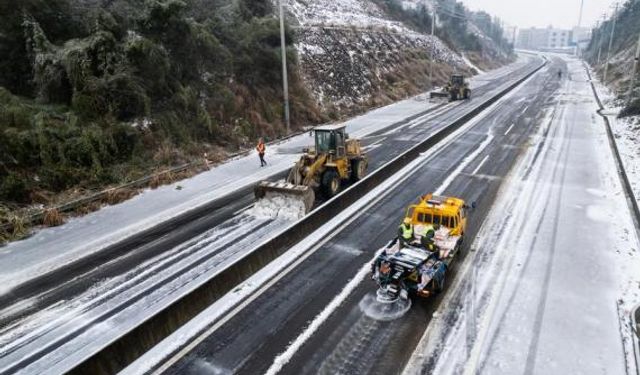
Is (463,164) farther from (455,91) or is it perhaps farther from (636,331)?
(455,91)

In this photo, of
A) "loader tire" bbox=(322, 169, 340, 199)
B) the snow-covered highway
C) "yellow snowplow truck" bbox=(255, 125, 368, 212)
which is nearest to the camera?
the snow-covered highway

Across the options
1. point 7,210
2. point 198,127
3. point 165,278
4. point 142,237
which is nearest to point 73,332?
point 165,278

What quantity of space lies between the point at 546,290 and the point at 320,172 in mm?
8961

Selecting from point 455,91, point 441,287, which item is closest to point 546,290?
point 441,287

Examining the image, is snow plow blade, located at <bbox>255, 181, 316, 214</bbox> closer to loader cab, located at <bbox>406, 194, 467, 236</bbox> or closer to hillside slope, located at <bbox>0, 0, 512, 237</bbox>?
loader cab, located at <bbox>406, 194, 467, 236</bbox>

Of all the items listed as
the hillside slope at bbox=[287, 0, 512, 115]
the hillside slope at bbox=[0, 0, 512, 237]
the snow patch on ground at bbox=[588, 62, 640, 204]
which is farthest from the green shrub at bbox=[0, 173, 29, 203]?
the snow patch on ground at bbox=[588, 62, 640, 204]

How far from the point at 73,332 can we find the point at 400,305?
7.09m

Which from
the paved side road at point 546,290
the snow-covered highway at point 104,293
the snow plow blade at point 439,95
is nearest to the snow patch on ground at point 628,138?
the paved side road at point 546,290

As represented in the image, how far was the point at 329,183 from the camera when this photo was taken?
16.5m

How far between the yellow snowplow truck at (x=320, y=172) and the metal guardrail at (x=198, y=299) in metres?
0.94

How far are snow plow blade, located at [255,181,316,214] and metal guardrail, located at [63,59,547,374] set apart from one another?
2.35 ft

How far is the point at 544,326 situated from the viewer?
29.5ft

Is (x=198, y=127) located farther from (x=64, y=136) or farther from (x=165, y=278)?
(x=165, y=278)

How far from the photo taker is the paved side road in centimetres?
809
